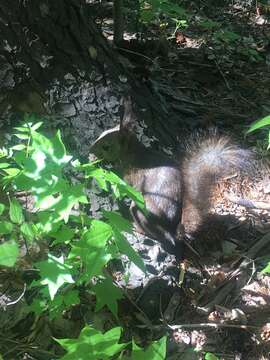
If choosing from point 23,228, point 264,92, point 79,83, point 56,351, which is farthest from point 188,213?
point 264,92

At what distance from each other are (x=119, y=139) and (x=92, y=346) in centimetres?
174

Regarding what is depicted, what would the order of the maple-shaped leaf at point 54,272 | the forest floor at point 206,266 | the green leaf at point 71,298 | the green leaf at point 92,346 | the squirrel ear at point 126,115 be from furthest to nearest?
the squirrel ear at point 126,115 → the forest floor at point 206,266 → the green leaf at point 71,298 → the maple-shaped leaf at point 54,272 → the green leaf at point 92,346

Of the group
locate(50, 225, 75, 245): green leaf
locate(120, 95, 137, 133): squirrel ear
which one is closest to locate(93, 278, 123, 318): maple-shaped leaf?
locate(50, 225, 75, 245): green leaf

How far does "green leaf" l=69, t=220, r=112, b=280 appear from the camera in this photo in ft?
6.06

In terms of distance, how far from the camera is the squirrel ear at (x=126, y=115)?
3.28 metres

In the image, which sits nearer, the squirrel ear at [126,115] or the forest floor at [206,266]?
the forest floor at [206,266]

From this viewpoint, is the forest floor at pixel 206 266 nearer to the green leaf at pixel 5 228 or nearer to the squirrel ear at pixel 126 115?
the squirrel ear at pixel 126 115

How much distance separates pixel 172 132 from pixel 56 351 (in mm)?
1733

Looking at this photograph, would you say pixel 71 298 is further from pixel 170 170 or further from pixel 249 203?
pixel 249 203

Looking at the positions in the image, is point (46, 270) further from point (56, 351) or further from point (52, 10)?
point (52, 10)

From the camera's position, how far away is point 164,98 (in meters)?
4.08

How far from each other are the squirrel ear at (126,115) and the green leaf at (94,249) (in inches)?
57.6

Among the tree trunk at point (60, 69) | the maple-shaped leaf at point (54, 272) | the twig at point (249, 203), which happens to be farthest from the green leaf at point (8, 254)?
the twig at point (249, 203)

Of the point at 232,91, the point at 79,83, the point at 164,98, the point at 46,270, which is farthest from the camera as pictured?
the point at 232,91
